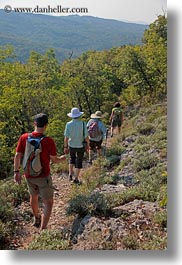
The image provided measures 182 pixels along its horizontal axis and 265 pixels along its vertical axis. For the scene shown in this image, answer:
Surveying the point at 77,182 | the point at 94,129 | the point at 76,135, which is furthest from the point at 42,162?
the point at 94,129

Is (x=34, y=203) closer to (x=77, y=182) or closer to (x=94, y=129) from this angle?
(x=77, y=182)

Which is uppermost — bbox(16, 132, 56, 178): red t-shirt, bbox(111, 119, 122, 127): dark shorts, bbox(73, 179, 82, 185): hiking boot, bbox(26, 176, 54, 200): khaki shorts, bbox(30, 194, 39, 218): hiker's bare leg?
bbox(16, 132, 56, 178): red t-shirt

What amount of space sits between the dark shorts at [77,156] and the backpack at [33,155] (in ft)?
5.83

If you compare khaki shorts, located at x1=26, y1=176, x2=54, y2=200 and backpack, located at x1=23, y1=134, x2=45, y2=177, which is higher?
backpack, located at x1=23, y1=134, x2=45, y2=177

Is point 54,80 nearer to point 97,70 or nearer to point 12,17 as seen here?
point 97,70

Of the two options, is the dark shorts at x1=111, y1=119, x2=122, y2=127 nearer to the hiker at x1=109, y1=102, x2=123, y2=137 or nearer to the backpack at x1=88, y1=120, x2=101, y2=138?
the hiker at x1=109, y1=102, x2=123, y2=137

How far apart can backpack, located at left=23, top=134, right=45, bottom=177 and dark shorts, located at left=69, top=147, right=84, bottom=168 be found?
69.9 inches

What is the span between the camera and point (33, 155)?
4.38 m

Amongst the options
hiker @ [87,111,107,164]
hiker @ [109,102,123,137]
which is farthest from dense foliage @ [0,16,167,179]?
hiker @ [87,111,107,164]

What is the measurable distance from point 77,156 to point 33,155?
1.96 meters

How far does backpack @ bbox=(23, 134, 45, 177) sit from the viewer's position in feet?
14.3

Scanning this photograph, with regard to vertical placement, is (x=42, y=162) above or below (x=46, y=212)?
above

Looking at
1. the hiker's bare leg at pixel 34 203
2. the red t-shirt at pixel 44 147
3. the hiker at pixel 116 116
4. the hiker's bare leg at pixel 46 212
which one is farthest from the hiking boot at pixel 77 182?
the hiker at pixel 116 116

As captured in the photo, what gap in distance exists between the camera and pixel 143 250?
4105mm
